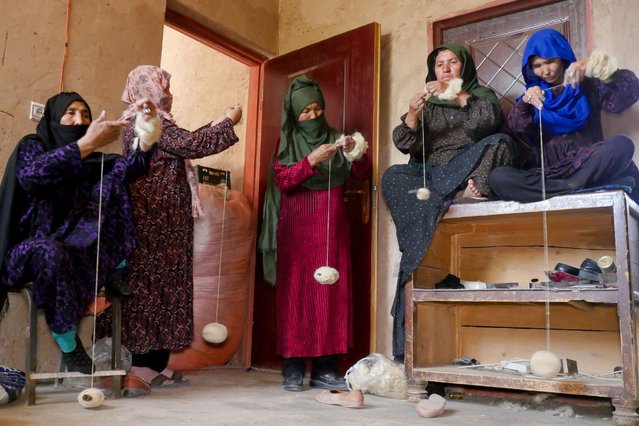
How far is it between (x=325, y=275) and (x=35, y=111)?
160 cm

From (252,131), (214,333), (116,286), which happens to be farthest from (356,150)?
(252,131)

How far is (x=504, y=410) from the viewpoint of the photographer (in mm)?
2336

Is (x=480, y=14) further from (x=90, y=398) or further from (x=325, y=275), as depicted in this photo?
(x=90, y=398)

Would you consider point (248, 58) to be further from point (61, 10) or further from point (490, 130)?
point (490, 130)

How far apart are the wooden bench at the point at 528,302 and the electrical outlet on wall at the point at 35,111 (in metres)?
1.93

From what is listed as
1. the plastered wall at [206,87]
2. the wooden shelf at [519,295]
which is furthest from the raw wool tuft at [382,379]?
the plastered wall at [206,87]

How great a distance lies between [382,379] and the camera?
257cm

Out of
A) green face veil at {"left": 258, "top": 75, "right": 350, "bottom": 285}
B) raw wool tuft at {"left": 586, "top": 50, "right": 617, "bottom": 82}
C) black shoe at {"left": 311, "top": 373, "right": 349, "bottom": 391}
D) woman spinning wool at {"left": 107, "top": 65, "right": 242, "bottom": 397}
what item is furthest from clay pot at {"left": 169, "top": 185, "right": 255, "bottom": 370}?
raw wool tuft at {"left": 586, "top": 50, "right": 617, "bottom": 82}

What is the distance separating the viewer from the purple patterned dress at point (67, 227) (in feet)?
6.95

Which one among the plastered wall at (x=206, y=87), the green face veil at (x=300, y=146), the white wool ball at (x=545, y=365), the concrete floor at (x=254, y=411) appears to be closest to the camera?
the concrete floor at (x=254, y=411)

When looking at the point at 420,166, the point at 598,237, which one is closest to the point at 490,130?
the point at 420,166

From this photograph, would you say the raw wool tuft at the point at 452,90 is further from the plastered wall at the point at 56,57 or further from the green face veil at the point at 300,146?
the plastered wall at the point at 56,57

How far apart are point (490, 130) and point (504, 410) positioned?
4.03 ft

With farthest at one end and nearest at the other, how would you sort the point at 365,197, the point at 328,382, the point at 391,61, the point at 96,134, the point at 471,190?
the point at 391,61, the point at 365,197, the point at 328,382, the point at 471,190, the point at 96,134
